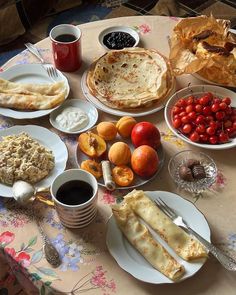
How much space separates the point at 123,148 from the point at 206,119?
28 centimetres

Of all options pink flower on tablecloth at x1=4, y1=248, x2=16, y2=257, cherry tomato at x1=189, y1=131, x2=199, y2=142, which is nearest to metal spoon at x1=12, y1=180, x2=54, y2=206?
pink flower on tablecloth at x1=4, y1=248, x2=16, y2=257

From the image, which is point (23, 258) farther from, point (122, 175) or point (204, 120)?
point (204, 120)

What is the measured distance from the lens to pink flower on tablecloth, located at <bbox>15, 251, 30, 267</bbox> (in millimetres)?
1026

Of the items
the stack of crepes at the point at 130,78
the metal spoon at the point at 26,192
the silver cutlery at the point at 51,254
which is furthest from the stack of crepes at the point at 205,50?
the silver cutlery at the point at 51,254

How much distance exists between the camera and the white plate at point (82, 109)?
1.34 m

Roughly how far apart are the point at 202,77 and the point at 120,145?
45cm

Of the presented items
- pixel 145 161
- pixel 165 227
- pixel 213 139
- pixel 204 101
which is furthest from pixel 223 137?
pixel 165 227

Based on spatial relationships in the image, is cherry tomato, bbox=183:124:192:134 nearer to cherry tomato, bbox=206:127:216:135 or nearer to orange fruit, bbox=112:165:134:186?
cherry tomato, bbox=206:127:216:135

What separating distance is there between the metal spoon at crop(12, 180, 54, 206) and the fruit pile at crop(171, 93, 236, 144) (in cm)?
45

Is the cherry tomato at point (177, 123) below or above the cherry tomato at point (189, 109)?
below

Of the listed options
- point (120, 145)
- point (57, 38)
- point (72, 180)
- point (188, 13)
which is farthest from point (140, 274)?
point (188, 13)

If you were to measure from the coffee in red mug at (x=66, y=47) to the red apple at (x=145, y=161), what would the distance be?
0.47 metres

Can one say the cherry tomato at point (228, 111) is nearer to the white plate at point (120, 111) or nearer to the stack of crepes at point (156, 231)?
the white plate at point (120, 111)

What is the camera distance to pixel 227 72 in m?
1.44
